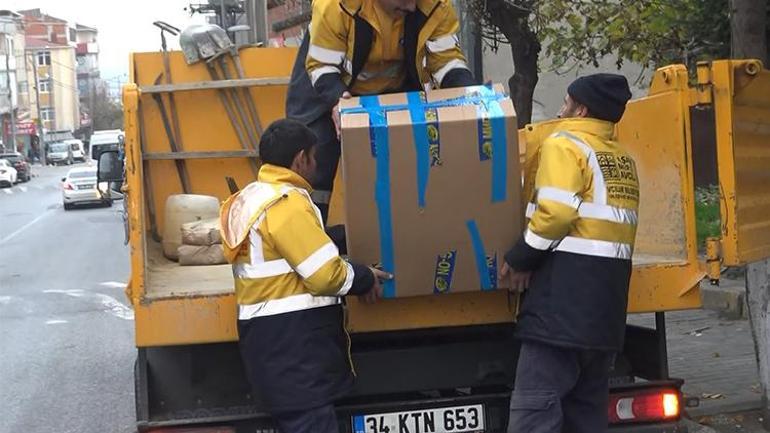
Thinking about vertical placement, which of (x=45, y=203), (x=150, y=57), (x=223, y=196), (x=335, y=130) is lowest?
(x=45, y=203)

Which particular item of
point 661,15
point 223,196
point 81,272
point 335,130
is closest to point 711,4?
point 661,15

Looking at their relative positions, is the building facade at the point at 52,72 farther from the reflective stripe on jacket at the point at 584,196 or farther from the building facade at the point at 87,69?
the reflective stripe on jacket at the point at 584,196

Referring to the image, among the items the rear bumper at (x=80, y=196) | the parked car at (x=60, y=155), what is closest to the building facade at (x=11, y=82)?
the parked car at (x=60, y=155)

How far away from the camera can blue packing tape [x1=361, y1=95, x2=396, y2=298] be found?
3752 mm

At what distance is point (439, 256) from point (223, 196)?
2589 millimetres

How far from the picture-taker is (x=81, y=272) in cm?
1700

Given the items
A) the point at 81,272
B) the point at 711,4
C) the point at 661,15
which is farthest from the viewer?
the point at 81,272

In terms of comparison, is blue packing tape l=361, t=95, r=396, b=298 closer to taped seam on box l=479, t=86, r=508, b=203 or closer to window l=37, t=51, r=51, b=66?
taped seam on box l=479, t=86, r=508, b=203

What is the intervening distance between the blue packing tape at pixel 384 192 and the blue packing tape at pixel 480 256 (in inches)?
11.5

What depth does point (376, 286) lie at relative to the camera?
386 centimetres

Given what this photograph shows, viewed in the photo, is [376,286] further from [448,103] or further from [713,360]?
[713,360]

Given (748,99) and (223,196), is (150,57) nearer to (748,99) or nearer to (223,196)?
(223,196)

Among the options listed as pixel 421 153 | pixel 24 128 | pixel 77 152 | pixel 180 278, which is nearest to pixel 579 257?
pixel 421 153

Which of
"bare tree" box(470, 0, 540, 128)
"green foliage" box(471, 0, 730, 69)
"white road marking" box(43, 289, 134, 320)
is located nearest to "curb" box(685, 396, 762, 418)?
"green foliage" box(471, 0, 730, 69)
